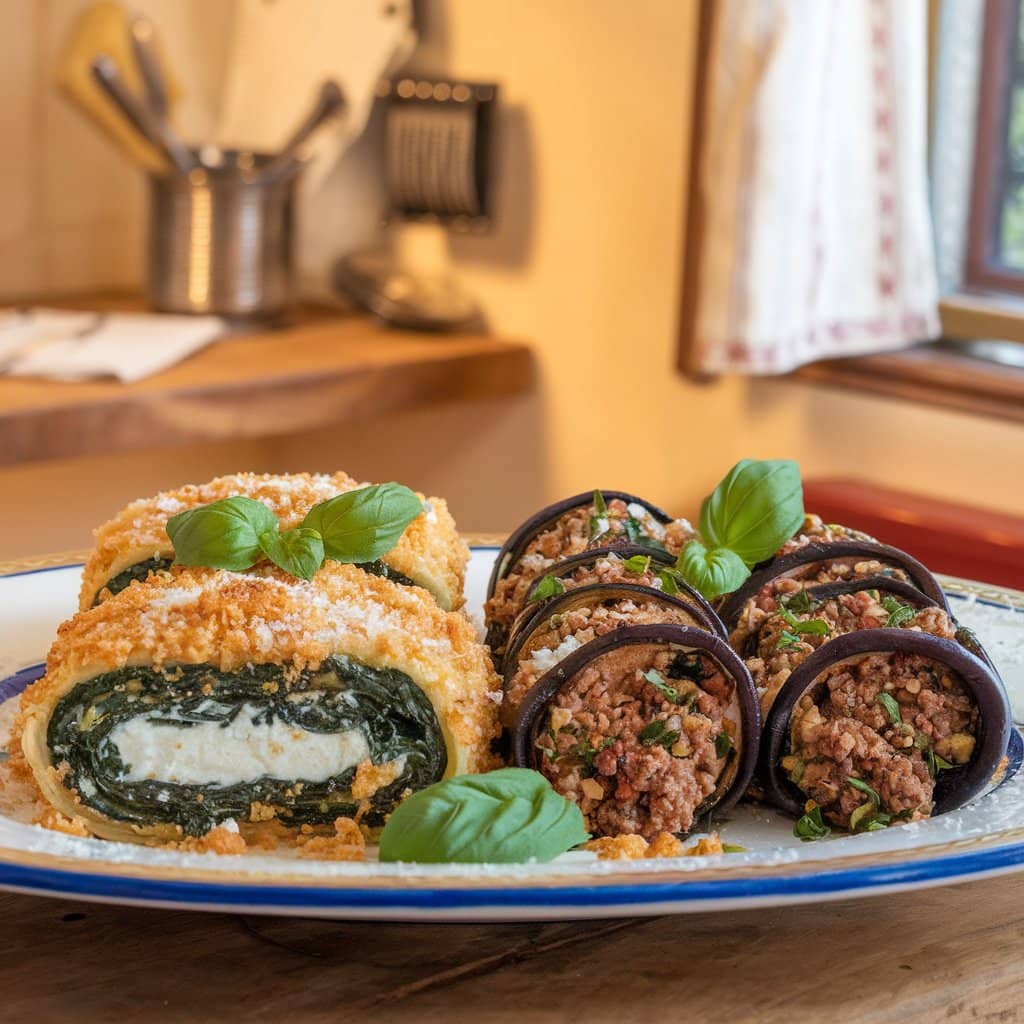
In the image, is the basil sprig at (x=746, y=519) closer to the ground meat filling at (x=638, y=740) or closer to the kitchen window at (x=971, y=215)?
the ground meat filling at (x=638, y=740)

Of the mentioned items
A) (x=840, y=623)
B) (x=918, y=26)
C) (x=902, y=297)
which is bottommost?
(x=840, y=623)

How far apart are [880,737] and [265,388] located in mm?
1996

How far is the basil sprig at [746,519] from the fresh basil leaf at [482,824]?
0.99ft

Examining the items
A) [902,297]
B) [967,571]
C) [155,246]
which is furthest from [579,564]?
[155,246]

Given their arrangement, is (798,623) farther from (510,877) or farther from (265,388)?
(265,388)

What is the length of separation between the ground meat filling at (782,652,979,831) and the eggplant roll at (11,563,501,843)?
9.5 inches

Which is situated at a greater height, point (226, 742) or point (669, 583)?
point (669, 583)

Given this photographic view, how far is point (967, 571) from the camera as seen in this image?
2605 millimetres

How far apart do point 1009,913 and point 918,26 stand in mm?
2157

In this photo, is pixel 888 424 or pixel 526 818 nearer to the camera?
pixel 526 818

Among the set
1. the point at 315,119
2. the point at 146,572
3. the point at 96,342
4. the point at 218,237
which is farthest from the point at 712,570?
the point at 315,119

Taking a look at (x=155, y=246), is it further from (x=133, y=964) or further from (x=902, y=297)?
(x=133, y=964)

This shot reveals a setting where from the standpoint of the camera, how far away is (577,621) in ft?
3.97

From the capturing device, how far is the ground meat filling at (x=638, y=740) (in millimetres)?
1133
